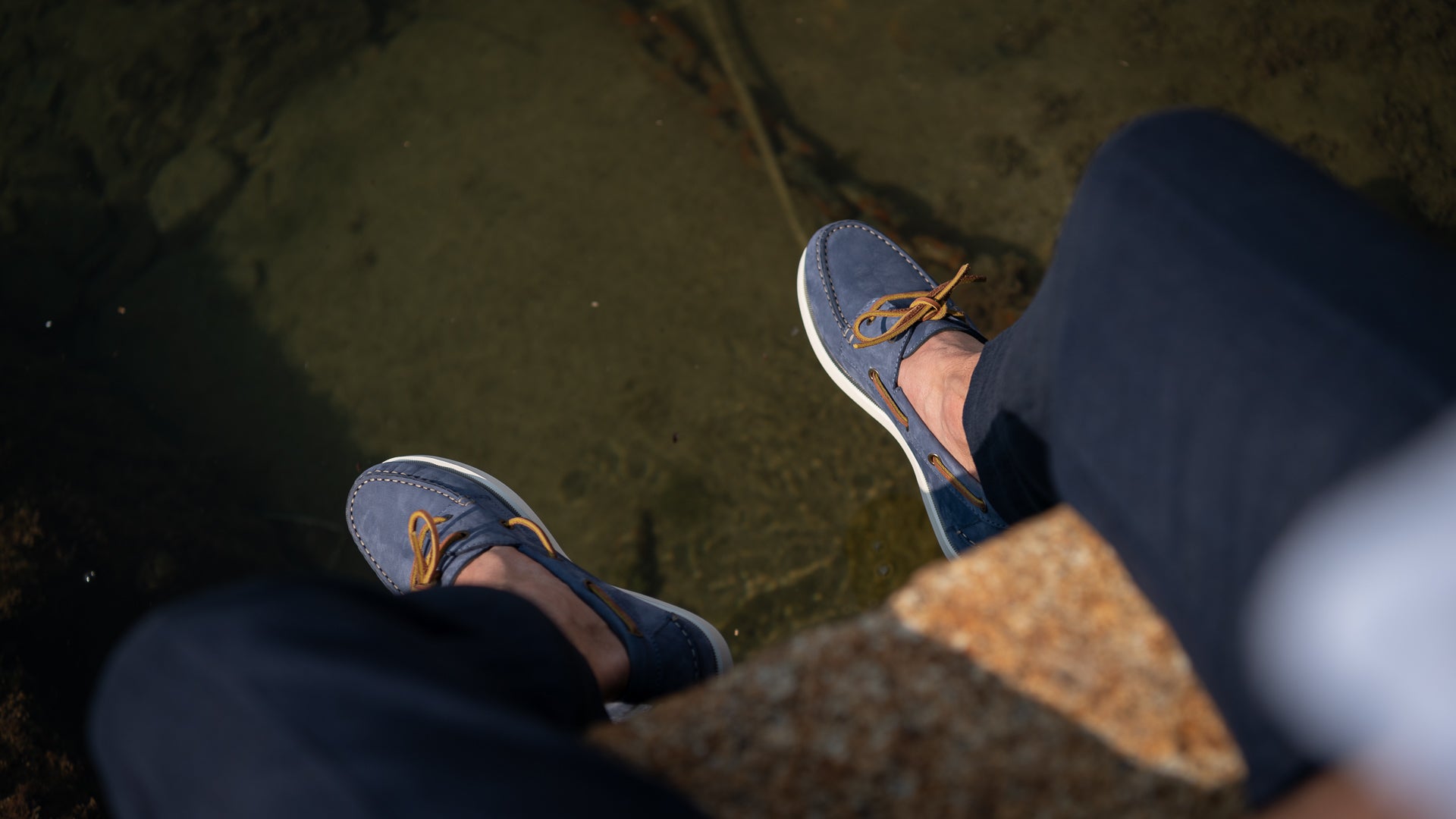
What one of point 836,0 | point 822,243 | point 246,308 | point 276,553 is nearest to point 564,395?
point 822,243

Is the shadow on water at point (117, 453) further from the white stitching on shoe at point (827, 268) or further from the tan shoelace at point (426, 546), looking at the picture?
the white stitching on shoe at point (827, 268)

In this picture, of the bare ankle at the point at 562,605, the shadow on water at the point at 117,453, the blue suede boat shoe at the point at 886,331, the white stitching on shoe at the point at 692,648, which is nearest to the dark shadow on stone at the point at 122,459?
the shadow on water at the point at 117,453

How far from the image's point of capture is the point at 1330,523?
675mm

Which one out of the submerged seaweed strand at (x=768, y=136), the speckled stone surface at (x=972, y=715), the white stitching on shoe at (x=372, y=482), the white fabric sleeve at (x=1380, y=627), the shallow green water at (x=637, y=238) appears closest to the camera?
the white fabric sleeve at (x=1380, y=627)

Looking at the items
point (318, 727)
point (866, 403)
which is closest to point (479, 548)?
point (866, 403)

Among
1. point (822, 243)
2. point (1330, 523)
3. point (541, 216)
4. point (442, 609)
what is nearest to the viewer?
point (1330, 523)

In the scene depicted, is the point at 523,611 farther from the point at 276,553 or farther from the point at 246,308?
the point at 246,308

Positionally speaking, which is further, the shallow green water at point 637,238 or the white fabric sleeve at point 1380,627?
the shallow green water at point 637,238

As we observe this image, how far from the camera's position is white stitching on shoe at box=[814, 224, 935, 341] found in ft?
6.77

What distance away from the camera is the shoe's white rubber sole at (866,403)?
6.10 feet

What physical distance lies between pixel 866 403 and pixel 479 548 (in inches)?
40.4

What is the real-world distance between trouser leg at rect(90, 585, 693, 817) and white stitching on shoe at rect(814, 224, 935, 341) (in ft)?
4.75

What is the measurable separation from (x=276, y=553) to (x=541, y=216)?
1.33m

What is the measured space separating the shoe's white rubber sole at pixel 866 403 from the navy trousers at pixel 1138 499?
96cm
